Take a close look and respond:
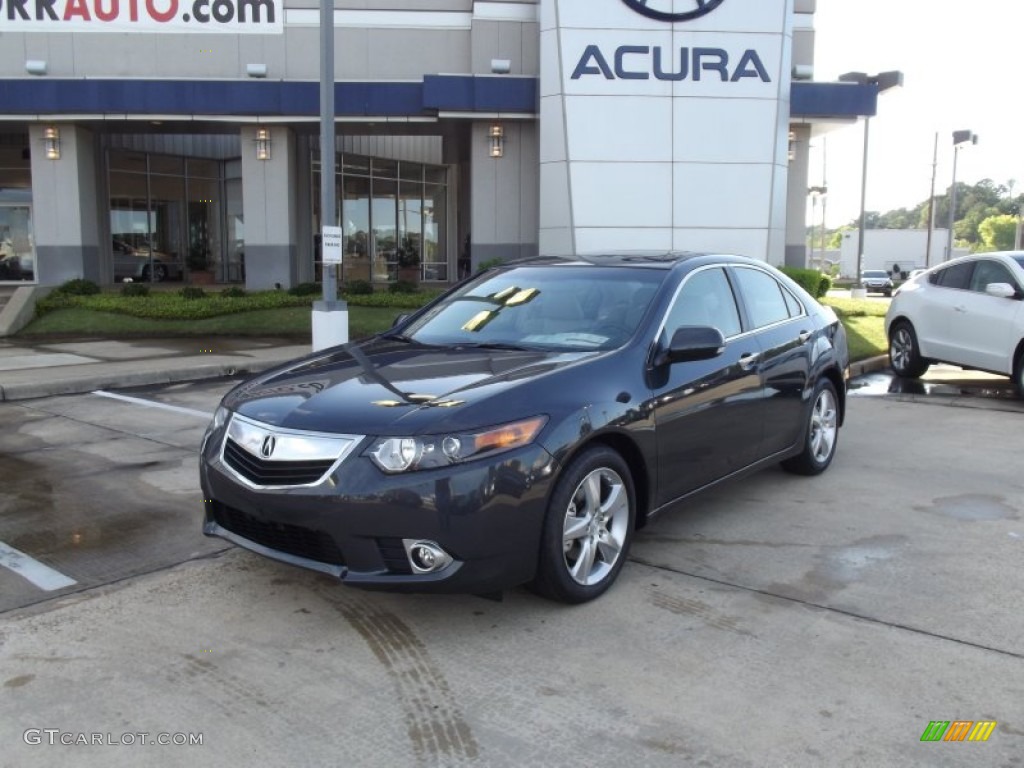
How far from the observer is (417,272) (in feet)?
88.4

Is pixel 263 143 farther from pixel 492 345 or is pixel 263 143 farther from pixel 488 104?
pixel 492 345

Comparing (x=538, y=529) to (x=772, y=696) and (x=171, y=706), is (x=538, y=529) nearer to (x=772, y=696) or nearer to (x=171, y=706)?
→ (x=772, y=696)

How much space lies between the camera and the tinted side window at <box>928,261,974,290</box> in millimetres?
10633

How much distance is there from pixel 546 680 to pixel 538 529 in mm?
630

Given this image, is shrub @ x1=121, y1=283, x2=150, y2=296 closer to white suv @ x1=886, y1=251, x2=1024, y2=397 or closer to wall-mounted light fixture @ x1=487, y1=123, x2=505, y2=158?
wall-mounted light fixture @ x1=487, y1=123, x2=505, y2=158

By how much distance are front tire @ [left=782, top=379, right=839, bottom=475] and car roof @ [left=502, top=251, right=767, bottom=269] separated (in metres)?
1.27

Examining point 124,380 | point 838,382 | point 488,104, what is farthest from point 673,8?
point 838,382

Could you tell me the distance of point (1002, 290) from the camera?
9.58 m

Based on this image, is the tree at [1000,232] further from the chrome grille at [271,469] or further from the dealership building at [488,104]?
the chrome grille at [271,469]

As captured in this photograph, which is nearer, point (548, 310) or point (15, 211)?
point (548, 310)

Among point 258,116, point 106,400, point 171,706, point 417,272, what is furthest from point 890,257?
point 171,706

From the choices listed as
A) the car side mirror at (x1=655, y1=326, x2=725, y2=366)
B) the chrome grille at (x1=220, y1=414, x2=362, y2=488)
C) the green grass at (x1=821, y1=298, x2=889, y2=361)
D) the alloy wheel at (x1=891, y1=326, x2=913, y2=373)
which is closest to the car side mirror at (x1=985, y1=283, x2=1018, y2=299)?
the alloy wheel at (x1=891, y1=326, x2=913, y2=373)

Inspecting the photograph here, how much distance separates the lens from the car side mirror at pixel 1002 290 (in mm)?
9545

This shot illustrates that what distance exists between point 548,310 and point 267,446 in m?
1.91
